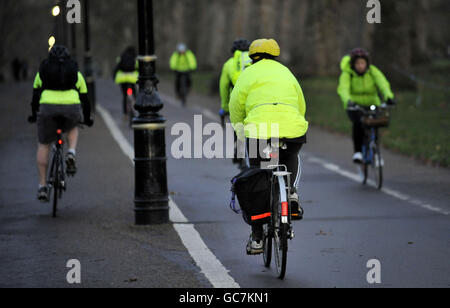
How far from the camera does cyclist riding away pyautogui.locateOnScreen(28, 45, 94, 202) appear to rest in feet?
39.8

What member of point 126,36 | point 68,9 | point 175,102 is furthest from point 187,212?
point 126,36

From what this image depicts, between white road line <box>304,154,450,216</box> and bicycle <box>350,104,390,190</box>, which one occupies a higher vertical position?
bicycle <box>350,104,390,190</box>

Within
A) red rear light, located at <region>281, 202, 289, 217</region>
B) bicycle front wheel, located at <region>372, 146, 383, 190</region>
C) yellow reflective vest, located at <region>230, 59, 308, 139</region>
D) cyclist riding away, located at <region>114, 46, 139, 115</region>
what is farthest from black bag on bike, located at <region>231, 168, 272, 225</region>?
cyclist riding away, located at <region>114, 46, 139, 115</region>

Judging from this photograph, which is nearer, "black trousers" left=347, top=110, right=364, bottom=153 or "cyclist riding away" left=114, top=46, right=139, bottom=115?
"black trousers" left=347, top=110, right=364, bottom=153

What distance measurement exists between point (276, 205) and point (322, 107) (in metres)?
22.2

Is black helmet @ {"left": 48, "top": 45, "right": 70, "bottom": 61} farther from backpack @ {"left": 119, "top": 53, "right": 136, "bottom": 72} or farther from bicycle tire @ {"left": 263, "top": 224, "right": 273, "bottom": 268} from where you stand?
backpack @ {"left": 119, "top": 53, "right": 136, "bottom": 72}

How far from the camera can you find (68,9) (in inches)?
1485

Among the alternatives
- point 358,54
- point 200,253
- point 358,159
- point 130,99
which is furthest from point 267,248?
point 130,99

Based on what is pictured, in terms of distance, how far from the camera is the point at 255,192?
8625 millimetres

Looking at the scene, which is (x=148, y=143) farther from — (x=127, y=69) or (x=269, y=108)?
(x=127, y=69)

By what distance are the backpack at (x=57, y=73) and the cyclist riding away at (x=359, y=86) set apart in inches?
162

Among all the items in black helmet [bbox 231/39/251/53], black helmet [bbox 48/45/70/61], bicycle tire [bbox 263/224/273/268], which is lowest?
bicycle tire [bbox 263/224/273/268]

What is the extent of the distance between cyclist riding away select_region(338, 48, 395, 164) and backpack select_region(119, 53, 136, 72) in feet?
33.5

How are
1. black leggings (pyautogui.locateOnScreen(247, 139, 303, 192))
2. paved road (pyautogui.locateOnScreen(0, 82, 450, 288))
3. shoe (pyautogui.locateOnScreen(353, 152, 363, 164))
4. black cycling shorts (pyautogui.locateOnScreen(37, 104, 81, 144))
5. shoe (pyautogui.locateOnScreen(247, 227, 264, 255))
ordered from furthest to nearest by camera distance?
shoe (pyautogui.locateOnScreen(353, 152, 363, 164)), black cycling shorts (pyautogui.locateOnScreen(37, 104, 81, 144)), shoe (pyautogui.locateOnScreen(247, 227, 264, 255)), black leggings (pyautogui.locateOnScreen(247, 139, 303, 192)), paved road (pyautogui.locateOnScreen(0, 82, 450, 288))
